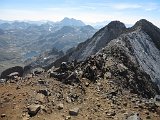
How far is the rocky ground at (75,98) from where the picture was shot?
991 inches

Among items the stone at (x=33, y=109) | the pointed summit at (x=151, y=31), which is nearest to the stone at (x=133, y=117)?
the stone at (x=33, y=109)

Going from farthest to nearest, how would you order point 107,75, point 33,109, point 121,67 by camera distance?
point 121,67 < point 107,75 < point 33,109

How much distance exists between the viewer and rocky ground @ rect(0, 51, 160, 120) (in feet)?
82.6

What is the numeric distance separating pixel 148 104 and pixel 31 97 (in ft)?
36.2

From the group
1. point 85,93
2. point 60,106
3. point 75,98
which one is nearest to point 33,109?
point 60,106

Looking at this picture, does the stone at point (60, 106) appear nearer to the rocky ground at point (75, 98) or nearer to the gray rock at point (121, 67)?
the rocky ground at point (75, 98)

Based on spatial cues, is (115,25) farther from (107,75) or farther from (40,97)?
(40,97)

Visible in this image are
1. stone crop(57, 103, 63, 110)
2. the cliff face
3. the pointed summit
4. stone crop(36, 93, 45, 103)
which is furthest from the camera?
the cliff face

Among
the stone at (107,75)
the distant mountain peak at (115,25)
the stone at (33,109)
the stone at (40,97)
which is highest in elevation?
the distant mountain peak at (115,25)

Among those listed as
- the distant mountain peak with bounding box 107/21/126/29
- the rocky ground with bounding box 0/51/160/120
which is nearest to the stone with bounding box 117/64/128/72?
the rocky ground with bounding box 0/51/160/120

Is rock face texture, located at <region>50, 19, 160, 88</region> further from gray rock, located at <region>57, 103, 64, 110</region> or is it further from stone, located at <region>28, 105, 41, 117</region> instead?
stone, located at <region>28, 105, 41, 117</region>

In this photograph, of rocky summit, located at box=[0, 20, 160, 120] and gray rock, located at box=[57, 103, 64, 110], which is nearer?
rocky summit, located at box=[0, 20, 160, 120]

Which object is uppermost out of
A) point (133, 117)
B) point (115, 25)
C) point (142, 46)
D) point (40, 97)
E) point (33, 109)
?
point (115, 25)

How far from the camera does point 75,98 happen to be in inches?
1112
